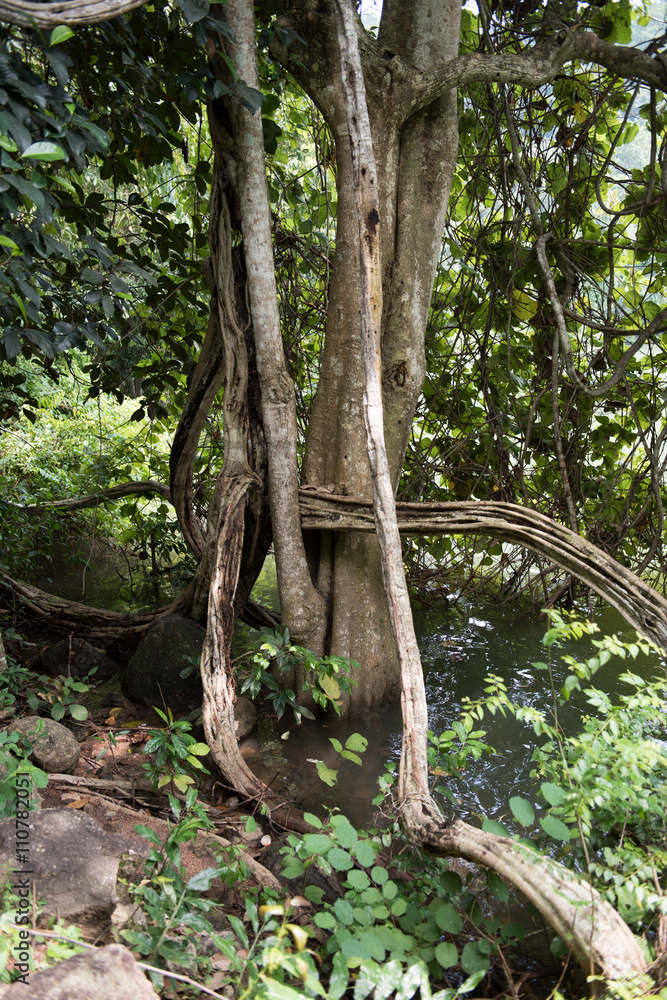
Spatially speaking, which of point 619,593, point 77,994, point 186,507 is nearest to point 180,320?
point 186,507

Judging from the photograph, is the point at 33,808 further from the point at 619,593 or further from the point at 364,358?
the point at 619,593

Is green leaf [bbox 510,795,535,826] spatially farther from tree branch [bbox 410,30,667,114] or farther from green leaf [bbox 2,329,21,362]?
tree branch [bbox 410,30,667,114]

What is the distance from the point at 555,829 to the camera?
5.07ft

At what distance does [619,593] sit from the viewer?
2.53 metres

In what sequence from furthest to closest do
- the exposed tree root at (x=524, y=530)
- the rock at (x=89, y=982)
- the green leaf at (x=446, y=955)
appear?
the exposed tree root at (x=524, y=530) < the green leaf at (x=446, y=955) < the rock at (x=89, y=982)

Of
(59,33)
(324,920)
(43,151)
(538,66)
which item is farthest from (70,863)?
(538,66)

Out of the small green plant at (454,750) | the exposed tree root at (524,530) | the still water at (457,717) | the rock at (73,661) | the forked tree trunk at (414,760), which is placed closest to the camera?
the forked tree trunk at (414,760)

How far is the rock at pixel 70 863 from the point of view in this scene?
157 centimetres

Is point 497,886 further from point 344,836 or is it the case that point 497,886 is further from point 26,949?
point 26,949

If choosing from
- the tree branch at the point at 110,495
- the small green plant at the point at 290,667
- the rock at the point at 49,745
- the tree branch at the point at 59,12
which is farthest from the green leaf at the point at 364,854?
the tree branch at the point at 110,495

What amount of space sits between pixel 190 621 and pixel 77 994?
88.0 inches

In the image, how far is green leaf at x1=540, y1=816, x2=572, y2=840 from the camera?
153 centimetres

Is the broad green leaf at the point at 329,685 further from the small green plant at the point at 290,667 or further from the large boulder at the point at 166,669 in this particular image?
the large boulder at the point at 166,669

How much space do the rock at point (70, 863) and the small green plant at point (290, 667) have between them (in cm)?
90
